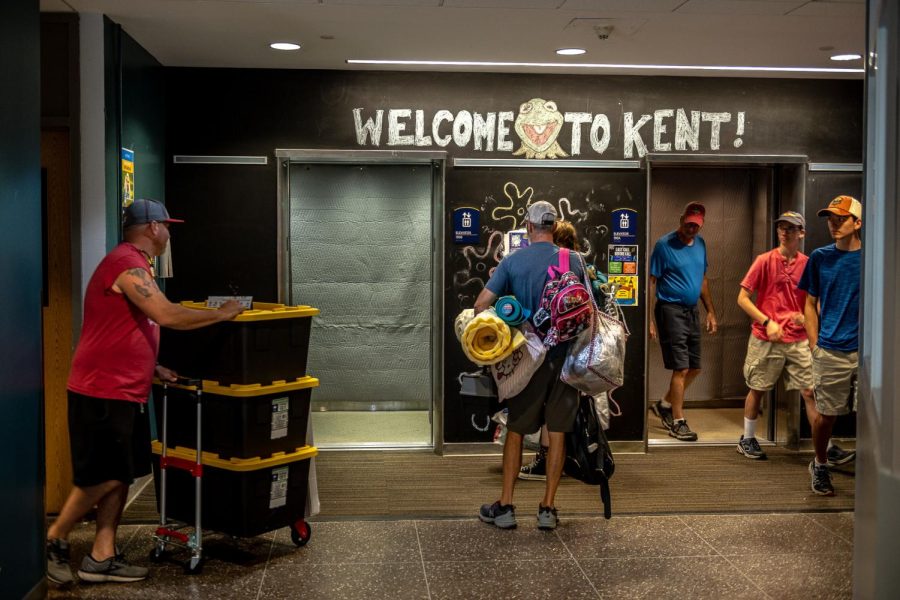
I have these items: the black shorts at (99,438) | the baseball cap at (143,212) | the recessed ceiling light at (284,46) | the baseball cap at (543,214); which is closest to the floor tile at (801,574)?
the baseball cap at (543,214)

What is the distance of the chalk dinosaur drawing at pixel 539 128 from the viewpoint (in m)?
7.19

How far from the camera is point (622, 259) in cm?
732

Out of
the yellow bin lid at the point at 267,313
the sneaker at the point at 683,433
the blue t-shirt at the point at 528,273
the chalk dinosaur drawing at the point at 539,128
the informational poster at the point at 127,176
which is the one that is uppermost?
the chalk dinosaur drawing at the point at 539,128

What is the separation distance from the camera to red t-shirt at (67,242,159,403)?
441 centimetres

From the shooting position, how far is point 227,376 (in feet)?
15.1

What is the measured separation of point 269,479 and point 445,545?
961 millimetres

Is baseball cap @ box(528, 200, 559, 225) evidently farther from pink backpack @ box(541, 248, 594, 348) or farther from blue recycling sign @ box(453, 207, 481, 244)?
blue recycling sign @ box(453, 207, 481, 244)

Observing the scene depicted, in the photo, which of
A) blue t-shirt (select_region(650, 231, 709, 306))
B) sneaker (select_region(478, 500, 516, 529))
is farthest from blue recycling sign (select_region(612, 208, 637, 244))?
sneaker (select_region(478, 500, 516, 529))

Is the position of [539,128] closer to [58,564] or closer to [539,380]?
[539,380]

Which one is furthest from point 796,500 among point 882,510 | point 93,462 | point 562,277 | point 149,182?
point 149,182

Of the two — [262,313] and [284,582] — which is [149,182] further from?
[284,582]

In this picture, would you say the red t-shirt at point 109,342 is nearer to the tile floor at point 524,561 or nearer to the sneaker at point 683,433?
the tile floor at point 524,561

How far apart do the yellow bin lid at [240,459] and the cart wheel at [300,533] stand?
35 centimetres

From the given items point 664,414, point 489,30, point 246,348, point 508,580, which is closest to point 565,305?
point 508,580
